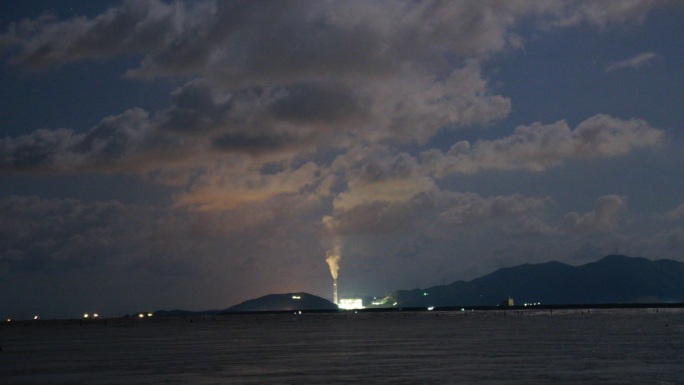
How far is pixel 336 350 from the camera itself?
100312mm

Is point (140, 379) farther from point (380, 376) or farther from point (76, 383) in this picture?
point (380, 376)

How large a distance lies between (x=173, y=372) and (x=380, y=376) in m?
20.5

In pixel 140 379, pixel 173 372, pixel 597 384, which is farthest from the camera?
pixel 173 372

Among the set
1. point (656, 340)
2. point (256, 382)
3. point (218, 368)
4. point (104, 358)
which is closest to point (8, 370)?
point (104, 358)

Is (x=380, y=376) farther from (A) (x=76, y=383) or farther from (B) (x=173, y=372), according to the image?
(A) (x=76, y=383)

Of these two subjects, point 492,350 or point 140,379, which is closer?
point 140,379

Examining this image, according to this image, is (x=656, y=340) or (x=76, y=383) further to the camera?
(x=656, y=340)

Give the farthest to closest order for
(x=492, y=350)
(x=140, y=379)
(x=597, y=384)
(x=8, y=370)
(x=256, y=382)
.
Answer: (x=492, y=350)
(x=8, y=370)
(x=140, y=379)
(x=256, y=382)
(x=597, y=384)

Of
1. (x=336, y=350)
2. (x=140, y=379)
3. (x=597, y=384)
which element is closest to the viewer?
(x=597, y=384)

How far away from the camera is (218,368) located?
75.7 m

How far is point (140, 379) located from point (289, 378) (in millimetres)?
12847

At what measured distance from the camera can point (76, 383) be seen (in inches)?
2576

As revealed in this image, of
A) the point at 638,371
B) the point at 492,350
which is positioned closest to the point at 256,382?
the point at 638,371

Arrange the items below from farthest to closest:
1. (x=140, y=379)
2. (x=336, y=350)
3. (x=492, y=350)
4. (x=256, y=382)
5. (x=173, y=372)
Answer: (x=336, y=350) < (x=492, y=350) < (x=173, y=372) < (x=140, y=379) < (x=256, y=382)
